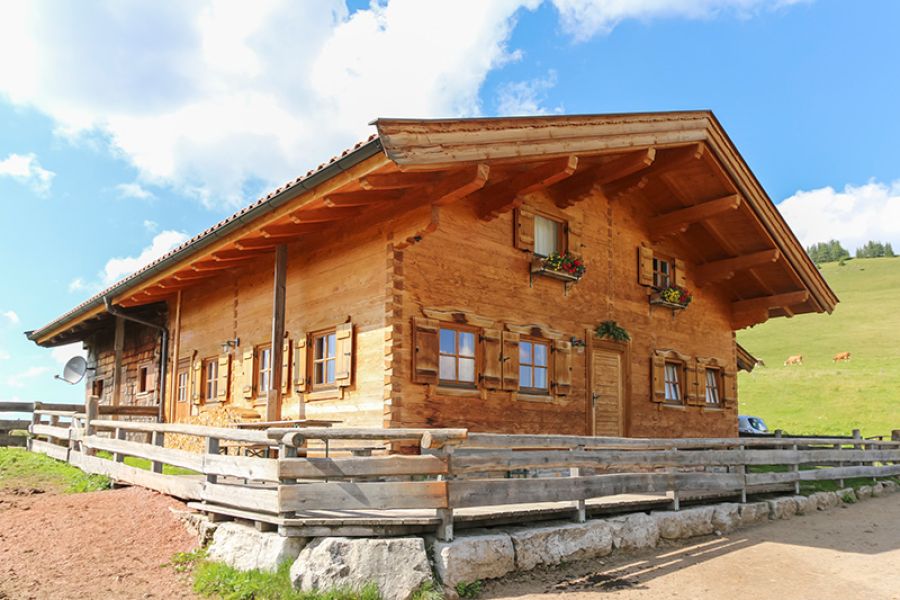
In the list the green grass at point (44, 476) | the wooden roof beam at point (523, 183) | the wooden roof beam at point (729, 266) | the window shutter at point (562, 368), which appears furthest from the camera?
the wooden roof beam at point (729, 266)

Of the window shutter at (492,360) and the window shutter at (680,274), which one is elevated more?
the window shutter at (680,274)

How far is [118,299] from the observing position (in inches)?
634

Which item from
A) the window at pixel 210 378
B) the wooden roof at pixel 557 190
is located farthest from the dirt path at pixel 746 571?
the window at pixel 210 378

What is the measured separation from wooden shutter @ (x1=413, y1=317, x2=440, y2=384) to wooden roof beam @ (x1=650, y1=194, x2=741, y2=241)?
6.36 m

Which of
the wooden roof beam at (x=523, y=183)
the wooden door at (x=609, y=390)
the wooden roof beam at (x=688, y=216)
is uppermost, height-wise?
the wooden roof beam at (x=688, y=216)

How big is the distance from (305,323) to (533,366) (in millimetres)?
3742

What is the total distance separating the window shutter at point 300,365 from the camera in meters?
11.6

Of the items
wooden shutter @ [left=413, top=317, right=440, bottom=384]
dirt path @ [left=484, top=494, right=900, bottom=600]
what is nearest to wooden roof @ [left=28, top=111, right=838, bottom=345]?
wooden shutter @ [left=413, top=317, right=440, bottom=384]

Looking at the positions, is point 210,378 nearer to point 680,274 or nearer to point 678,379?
point 678,379

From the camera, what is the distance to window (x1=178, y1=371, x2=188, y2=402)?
15891 millimetres

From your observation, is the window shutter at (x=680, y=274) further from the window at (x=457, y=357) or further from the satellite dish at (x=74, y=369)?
the satellite dish at (x=74, y=369)

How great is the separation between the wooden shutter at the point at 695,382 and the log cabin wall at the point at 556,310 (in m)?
0.19

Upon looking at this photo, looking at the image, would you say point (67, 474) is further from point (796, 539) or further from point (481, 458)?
point (796, 539)

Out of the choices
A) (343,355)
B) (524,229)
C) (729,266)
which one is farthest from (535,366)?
(729,266)
